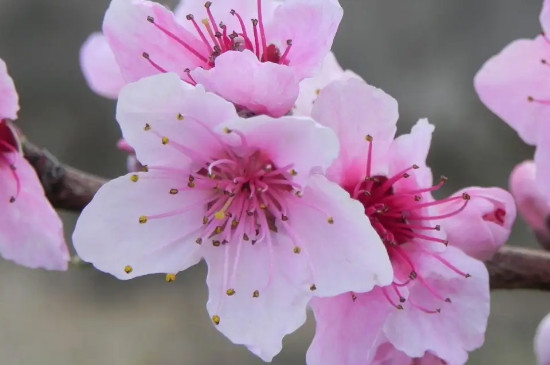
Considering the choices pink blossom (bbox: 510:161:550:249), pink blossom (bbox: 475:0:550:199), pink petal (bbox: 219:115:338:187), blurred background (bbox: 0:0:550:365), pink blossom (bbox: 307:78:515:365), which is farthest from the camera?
blurred background (bbox: 0:0:550:365)

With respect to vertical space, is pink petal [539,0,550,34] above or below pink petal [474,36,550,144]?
above

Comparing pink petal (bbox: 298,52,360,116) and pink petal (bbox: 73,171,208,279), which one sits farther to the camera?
pink petal (bbox: 298,52,360,116)

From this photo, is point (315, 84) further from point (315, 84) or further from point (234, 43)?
point (234, 43)

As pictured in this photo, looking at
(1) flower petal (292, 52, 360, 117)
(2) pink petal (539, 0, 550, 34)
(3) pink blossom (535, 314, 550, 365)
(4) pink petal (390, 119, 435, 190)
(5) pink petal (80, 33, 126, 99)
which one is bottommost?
(3) pink blossom (535, 314, 550, 365)

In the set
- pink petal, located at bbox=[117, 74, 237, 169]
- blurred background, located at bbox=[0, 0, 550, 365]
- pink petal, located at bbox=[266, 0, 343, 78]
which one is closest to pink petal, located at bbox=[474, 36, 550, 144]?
pink petal, located at bbox=[266, 0, 343, 78]

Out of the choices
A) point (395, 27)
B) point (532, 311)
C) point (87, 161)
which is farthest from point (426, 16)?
point (87, 161)

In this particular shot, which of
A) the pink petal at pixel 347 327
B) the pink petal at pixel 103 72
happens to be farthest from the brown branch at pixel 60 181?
the pink petal at pixel 347 327

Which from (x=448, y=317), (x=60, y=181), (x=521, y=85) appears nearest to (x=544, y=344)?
(x=448, y=317)

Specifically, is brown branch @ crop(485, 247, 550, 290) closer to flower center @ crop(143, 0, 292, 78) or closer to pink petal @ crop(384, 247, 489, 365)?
pink petal @ crop(384, 247, 489, 365)

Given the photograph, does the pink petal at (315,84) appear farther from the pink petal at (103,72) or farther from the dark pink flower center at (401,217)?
the pink petal at (103,72)
